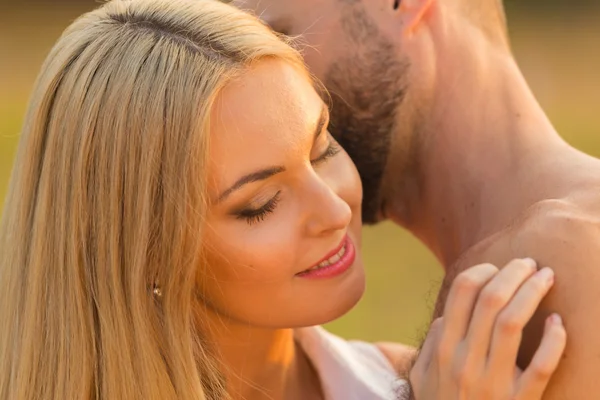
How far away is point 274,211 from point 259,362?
17.2 inches

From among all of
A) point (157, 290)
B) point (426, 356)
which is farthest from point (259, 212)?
point (426, 356)

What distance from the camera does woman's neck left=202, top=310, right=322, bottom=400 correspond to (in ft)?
6.75

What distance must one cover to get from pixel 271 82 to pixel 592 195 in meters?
0.58

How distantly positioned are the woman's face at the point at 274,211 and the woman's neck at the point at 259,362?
0.07 metres

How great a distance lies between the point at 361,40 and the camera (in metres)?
2.33

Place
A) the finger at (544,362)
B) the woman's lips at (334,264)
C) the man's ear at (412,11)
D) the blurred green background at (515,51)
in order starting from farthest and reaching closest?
the blurred green background at (515,51) < the man's ear at (412,11) < the woman's lips at (334,264) < the finger at (544,362)

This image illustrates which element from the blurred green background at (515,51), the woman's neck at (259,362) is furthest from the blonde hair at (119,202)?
the blurred green background at (515,51)

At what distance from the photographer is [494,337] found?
1673 millimetres

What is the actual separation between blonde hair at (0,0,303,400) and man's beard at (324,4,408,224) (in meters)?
0.42

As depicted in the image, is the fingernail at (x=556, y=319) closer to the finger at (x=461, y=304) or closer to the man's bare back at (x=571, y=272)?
the man's bare back at (x=571, y=272)

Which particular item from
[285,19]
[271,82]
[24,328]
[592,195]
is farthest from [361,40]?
[24,328]

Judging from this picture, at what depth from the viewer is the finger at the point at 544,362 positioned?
164 centimetres

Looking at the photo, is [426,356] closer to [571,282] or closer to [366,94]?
[571,282]

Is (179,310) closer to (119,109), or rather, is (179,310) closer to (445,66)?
(119,109)
